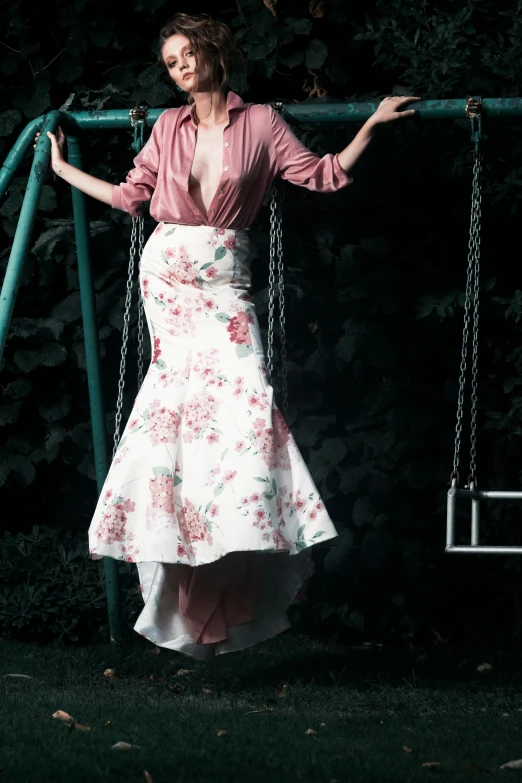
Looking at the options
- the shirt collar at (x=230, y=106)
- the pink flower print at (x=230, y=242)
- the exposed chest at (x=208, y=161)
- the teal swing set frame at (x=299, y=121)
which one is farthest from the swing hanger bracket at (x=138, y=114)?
the pink flower print at (x=230, y=242)

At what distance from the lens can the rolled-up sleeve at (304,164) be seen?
3.55 metres

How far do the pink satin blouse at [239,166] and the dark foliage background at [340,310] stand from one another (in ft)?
2.84

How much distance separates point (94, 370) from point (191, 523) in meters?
1.02

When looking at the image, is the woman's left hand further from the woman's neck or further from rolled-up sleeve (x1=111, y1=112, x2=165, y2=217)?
rolled-up sleeve (x1=111, y1=112, x2=165, y2=217)

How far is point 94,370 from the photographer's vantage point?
4266 mm

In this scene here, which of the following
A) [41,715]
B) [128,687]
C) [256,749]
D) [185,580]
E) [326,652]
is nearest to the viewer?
[256,749]

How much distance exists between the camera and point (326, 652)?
4.61 m

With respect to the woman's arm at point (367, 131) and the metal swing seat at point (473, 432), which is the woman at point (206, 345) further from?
the metal swing seat at point (473, 432)

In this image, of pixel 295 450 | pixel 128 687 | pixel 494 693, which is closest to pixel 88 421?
pixel 128 687

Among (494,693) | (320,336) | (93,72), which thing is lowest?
(494,693)

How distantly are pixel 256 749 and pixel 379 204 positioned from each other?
2.29 m

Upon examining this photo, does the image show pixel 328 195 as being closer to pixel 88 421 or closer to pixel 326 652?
pixel 88 421

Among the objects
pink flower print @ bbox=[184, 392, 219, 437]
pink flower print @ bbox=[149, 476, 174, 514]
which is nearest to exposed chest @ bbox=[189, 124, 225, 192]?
pink flower print @ bbox=[184, 392, 219, 437]

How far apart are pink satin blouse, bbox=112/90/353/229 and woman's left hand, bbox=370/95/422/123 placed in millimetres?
184
